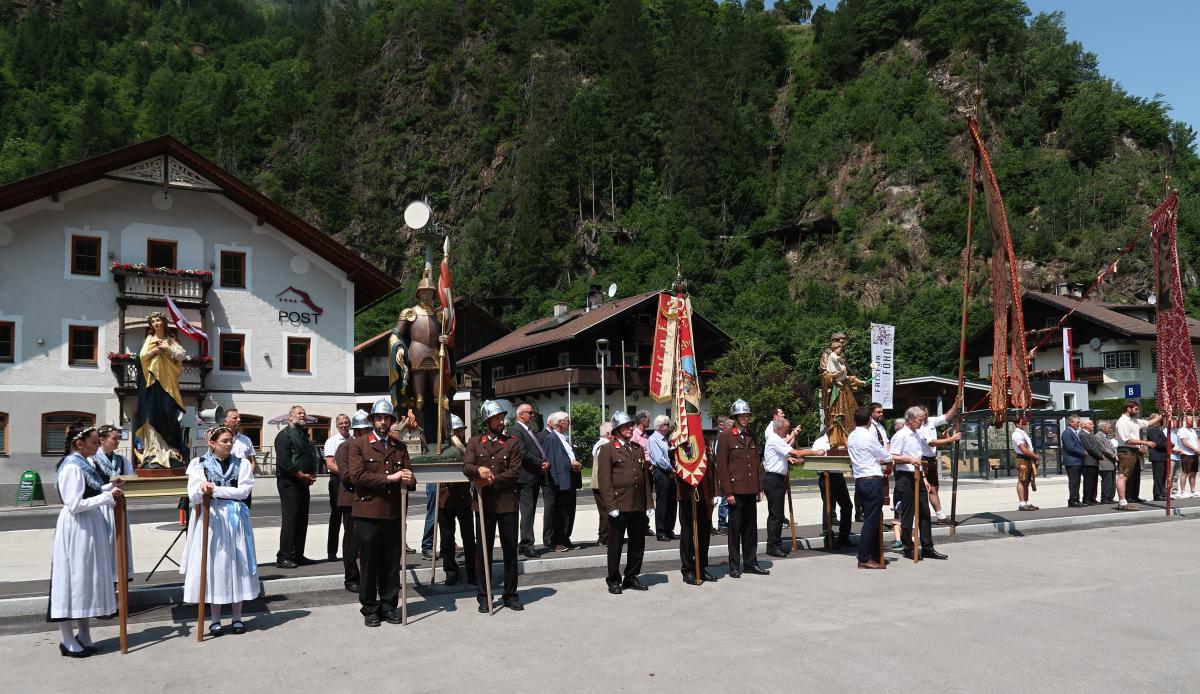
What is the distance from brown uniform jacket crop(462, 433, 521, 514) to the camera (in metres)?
8.55

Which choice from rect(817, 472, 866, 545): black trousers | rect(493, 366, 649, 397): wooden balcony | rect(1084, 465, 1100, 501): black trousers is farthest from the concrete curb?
rect(493, 366, 649, 397): wooden balcony

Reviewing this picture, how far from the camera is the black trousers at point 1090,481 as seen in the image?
17.0 meters

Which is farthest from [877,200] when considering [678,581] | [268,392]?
[678,581]

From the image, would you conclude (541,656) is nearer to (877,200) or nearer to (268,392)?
(268,392)

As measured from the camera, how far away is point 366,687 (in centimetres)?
593

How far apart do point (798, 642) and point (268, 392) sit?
2935 cm

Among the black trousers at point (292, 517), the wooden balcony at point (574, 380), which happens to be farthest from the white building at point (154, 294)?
the black trousers at point (292, 517)

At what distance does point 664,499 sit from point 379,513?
6.00 meters

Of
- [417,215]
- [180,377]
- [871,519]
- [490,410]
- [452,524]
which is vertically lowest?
[871,519]

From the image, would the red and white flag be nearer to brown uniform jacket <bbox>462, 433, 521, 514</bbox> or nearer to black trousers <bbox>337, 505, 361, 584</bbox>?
black trousers <bbox>337, 505, 361, 584</bbox>

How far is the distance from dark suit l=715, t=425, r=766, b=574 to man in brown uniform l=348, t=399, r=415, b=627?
3.88m

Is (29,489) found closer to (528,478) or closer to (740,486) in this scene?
(528,478)

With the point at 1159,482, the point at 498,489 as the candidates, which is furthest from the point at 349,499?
the point at 1159,482

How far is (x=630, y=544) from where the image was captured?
948cm
